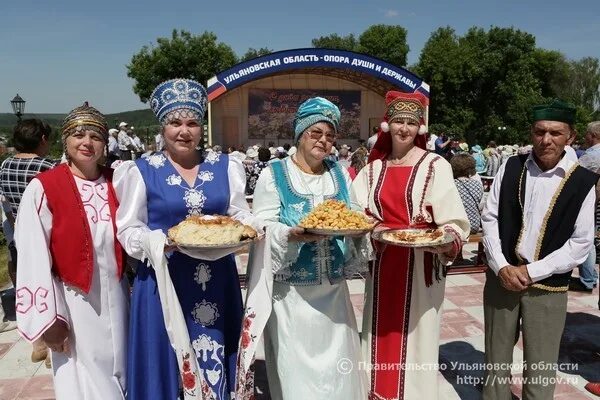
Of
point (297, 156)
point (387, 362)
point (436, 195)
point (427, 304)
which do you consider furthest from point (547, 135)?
point (387, 362)

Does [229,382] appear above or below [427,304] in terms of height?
below

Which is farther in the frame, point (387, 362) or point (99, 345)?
point (387, 362)

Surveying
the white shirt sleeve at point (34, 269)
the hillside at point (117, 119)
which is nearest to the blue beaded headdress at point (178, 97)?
the hillside at point (117, 119)

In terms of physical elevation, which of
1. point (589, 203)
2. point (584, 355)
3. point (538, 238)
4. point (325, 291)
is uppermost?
point (589, 203)

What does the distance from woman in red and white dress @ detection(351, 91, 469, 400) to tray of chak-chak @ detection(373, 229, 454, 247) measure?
116 millimetres

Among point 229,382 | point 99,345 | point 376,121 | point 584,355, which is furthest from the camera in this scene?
point 376,121

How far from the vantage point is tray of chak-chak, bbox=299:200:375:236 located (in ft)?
7.75

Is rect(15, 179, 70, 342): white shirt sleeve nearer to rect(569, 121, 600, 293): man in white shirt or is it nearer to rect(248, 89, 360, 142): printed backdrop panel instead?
rect(569, 121, 600, 293): man in white shirt

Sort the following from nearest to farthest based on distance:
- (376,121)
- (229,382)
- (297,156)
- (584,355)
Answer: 1. (229,382)
2. (297,156)
3. (584,355)
4. (376,121)

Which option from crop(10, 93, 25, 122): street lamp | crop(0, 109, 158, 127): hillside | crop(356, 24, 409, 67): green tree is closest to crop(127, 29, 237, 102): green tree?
crop(0, 109, 158, 127): hillside

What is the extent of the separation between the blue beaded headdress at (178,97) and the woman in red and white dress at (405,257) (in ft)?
3.65

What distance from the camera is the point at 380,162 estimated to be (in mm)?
3084

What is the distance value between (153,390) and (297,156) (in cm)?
153

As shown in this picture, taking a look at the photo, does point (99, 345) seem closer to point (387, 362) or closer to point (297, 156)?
point (297, 156)
